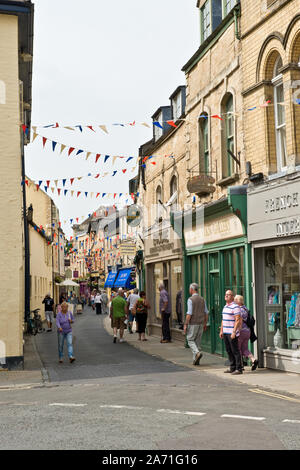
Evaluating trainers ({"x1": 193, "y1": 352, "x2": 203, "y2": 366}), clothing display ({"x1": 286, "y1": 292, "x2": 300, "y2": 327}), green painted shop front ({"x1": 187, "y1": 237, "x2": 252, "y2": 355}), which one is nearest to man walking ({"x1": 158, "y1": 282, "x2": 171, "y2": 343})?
green painted shop front ({"x1": 187, "y1": 237, "x2": 252, "y2": 355})

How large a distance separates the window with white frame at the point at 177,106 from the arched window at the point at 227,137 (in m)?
6.12

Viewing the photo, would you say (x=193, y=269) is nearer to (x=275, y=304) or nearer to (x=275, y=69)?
(x=275, y=304)

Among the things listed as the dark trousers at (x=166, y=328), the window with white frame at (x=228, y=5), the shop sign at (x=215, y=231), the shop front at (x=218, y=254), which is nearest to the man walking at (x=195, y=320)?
the shop front at (x=218, y=254)

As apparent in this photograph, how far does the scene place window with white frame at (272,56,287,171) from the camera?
13656 millimetres

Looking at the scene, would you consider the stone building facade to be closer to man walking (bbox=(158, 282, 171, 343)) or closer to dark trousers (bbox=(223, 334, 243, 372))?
dark trousers (bbox=(223, 334, 243, 372))

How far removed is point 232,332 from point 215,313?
383 cm

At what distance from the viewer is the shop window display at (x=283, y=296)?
42.2 feet

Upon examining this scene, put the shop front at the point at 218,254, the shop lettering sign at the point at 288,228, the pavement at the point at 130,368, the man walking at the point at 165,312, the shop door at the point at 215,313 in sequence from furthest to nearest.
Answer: the man walking at the point at 165,312 < the shop door at the point at 215,313 < the shop front at the point at 218,254 < the shop lettering sign at the point at 288,228 < the pavement at the point at 130,368

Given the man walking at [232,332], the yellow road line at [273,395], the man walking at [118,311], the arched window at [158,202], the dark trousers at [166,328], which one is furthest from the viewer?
the arched window at [158,202]

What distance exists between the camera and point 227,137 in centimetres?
1644

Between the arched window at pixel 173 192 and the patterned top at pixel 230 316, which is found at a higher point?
the arched window at pixel 173 192

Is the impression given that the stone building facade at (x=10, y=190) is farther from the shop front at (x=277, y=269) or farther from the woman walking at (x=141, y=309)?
the woman walking at (x=141, y=309)

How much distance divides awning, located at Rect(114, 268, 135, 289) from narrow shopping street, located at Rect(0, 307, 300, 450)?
77.8 feet

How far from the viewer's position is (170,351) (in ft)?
59.0
